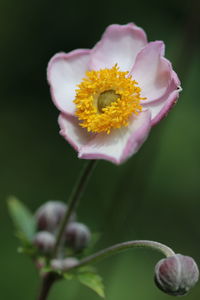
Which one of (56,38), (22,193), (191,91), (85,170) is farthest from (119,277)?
(56,38)

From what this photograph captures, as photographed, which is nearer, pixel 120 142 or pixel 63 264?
pixel 120 142

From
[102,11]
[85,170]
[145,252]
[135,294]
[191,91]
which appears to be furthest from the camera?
[102,11]

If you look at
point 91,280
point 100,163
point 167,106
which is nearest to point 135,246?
point 91,280

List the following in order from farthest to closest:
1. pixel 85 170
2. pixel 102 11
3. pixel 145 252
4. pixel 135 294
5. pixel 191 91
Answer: pixel 102 11
pixel 191 91
pixel 145 252
pixel 135 294
pixel 85 170

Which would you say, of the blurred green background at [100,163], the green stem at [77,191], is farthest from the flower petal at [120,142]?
the blurred green background at [100,163]

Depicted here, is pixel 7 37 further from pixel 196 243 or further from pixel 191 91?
pixel 196 243

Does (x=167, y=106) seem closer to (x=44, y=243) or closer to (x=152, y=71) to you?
(x=152, y=71)
